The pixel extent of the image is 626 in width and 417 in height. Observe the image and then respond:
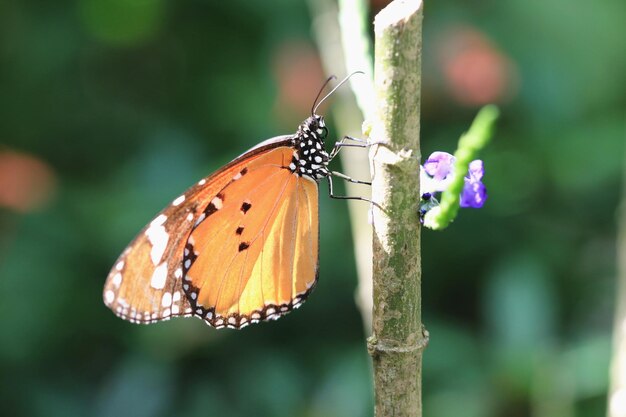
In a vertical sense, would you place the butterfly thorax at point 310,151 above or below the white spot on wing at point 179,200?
above

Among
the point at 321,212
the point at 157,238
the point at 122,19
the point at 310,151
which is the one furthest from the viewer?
the point at 122,19

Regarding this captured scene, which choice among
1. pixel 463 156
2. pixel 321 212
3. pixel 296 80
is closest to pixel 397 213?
pixel 463 156

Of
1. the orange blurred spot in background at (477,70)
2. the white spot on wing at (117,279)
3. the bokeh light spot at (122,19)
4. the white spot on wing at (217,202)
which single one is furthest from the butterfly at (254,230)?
the bokeh light spot at (122,19)

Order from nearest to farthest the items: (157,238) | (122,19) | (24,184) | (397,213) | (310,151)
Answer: (397,213), (310,151), (157,238), (24,184), (122,19)

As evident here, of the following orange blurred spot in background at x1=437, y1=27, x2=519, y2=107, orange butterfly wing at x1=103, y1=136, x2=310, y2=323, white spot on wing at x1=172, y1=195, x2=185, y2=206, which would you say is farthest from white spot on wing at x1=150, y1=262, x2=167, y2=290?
orange blurred spot in background at x1=437, y1=27, x2=519, y2=107

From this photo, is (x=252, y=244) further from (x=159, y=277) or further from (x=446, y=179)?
(x=446, y=179)

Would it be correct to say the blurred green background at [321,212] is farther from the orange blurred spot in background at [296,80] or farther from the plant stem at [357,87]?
the plant stem at [357,87]

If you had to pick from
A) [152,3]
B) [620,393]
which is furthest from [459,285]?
[620,393]
